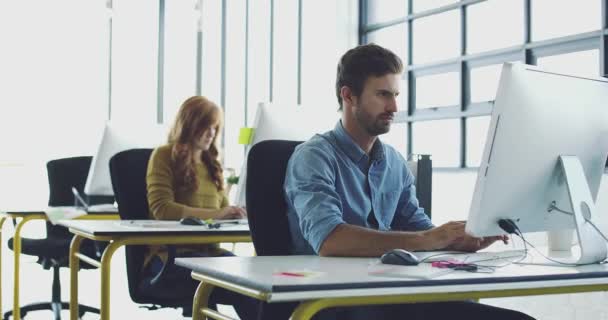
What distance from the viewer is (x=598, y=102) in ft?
5.79

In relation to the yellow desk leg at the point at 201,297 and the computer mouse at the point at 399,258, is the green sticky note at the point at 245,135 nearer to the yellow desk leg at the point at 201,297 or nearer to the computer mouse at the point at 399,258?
the yellow desk leg at the point at 201,297

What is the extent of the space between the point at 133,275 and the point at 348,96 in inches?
46.0

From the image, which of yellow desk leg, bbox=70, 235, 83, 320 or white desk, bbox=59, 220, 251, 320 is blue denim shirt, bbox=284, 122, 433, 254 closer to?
white desk, bbox=59, 220, 251, 320

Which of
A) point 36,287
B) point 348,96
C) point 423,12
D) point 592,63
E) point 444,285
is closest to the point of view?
point 444,285

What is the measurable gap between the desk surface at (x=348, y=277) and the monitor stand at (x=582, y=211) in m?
0.04

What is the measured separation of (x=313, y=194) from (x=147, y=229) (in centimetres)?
86

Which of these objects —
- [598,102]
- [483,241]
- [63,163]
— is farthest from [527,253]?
[63,163]

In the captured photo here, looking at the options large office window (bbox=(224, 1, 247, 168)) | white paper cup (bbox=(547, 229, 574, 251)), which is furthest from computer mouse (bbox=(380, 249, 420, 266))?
large office window (bbox=(224, 1, 247, 168))

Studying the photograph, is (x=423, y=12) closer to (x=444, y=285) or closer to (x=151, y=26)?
(x=151, y=26)

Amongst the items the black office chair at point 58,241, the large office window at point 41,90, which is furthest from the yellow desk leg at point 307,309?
the large office window at point 41,90

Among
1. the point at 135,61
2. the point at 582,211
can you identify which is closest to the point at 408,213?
the point at 582,211

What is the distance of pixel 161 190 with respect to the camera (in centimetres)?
297

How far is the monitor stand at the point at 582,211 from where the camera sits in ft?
5.54

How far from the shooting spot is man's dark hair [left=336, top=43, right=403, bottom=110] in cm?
195
